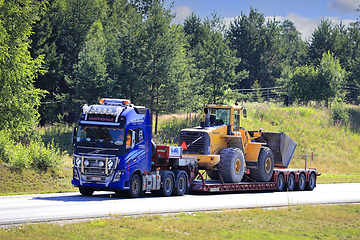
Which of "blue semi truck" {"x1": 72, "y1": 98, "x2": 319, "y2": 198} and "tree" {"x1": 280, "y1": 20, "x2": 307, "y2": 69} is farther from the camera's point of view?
"tree" {"x1": 280, "y1": 20, "x2": 307, "y2": 69}

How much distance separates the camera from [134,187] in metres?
18.0

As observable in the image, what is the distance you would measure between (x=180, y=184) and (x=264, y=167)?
587cm

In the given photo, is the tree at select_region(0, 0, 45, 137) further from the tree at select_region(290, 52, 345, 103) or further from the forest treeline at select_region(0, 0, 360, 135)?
the tree at select_region(290, 52, 345, 103)

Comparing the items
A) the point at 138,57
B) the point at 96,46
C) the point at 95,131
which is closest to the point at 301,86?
the point at 138,57

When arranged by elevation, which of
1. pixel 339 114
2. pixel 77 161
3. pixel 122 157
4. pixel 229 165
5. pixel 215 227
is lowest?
pixel 215 227

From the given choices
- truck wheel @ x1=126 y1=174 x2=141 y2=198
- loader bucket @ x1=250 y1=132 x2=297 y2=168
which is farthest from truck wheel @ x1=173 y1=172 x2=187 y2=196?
loader bucket @ x1=250 y1=132 x2=297 y2=168

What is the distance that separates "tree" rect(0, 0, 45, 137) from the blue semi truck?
1144 centimetres

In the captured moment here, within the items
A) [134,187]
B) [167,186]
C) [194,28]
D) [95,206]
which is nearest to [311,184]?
[167,186]

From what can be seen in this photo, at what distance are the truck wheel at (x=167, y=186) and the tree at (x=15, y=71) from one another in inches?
508

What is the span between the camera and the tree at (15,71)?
27.2m

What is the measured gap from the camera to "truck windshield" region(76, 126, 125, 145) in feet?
56.2

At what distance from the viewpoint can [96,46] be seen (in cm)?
4669

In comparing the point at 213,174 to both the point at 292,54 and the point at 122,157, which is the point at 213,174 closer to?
the point at 122,157

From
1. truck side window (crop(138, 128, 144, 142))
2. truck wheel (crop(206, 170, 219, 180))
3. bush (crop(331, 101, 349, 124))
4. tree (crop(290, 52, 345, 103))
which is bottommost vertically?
truck wheel (crop(206, 170, 219, 180))
